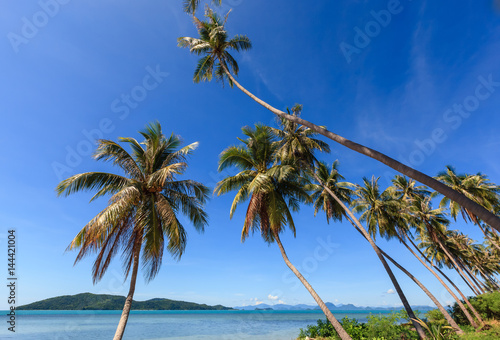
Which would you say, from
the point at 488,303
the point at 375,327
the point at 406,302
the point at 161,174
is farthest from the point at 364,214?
the point at 161,174

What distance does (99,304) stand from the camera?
16219mm

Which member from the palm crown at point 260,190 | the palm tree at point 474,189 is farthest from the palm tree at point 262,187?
the palm tree at point 474,189

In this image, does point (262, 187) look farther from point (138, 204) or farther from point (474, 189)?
point (474, 189)

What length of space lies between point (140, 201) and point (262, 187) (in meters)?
5.74

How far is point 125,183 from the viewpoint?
895 centimetres

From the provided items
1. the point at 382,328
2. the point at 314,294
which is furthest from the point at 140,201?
the point at 382,328

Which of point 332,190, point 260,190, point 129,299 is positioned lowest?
point 129,299

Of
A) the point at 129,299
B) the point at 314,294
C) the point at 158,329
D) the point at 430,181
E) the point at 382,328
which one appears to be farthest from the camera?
the point at 158,329

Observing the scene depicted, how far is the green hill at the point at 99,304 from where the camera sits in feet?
200

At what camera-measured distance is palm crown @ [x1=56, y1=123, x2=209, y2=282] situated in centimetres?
766

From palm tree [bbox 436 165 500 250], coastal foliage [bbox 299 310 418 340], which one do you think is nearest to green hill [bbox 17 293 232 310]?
coastal foliage [bbox 299 310 418 340]

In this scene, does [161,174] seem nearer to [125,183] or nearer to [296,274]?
[125,183]

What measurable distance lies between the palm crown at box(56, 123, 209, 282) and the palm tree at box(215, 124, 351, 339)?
311 centimetres

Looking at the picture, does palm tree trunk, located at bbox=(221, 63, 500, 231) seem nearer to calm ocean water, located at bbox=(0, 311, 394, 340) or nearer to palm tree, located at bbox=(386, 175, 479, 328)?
palm tree, located at bbox=(386, 175, 479, 328)
